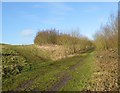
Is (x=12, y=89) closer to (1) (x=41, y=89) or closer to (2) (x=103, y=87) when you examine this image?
(1) (x=41, y=89)

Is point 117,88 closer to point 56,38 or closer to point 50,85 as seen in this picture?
point 50,85

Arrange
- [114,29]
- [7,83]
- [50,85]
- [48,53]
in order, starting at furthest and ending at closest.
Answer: [48,53]
[114,29]
[7,83]
[50,85]

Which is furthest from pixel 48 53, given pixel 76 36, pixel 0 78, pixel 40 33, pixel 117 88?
pixel 117 88

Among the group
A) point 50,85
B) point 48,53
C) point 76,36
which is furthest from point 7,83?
point 76,36

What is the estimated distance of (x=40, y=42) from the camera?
75.9 m

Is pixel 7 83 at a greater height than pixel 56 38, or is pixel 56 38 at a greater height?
pixel 56 38

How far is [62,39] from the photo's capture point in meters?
70.9

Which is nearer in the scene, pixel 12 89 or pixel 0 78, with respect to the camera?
pixel 12 89

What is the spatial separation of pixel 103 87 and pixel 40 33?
6450cm

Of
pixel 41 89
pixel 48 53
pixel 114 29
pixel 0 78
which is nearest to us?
pixel 41 89

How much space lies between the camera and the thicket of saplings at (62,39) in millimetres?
67562

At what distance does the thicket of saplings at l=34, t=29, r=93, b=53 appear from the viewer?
67.6 m

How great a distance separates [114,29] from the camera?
4644 centimetres

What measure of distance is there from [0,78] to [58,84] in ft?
20.2
